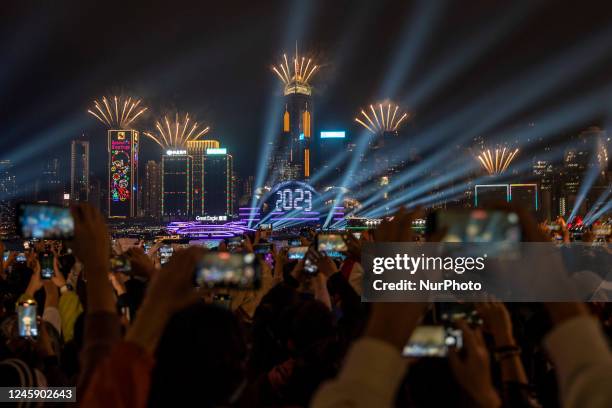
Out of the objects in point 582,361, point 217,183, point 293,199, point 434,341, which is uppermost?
point 217,183

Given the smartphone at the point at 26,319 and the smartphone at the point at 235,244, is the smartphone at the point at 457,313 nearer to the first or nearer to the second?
the smartphone at the point at 26,319

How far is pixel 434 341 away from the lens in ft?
8.86

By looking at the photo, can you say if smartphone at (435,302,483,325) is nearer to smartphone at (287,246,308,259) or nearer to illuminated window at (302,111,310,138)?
smartphone at (287,246,308,259)

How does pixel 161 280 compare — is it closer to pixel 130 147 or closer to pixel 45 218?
pixel 45 218

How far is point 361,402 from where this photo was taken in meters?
1.36

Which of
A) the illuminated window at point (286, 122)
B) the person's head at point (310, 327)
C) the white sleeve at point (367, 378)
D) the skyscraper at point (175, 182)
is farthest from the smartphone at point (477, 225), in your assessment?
the illuminated window at point (286, 122)

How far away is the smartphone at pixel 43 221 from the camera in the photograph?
341 cm

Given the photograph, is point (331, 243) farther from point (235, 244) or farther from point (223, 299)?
point (235, 244)

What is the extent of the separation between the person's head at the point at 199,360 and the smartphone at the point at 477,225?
2.99ft

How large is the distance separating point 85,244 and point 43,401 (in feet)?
5.05

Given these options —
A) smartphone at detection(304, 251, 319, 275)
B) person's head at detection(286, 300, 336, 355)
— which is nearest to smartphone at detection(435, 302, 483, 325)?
person's head at detection(286, 300, 336, 355)

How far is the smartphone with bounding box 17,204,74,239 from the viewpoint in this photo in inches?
134

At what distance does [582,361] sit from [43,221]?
3244 mm

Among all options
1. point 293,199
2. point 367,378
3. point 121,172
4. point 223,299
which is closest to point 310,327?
point 223,299
